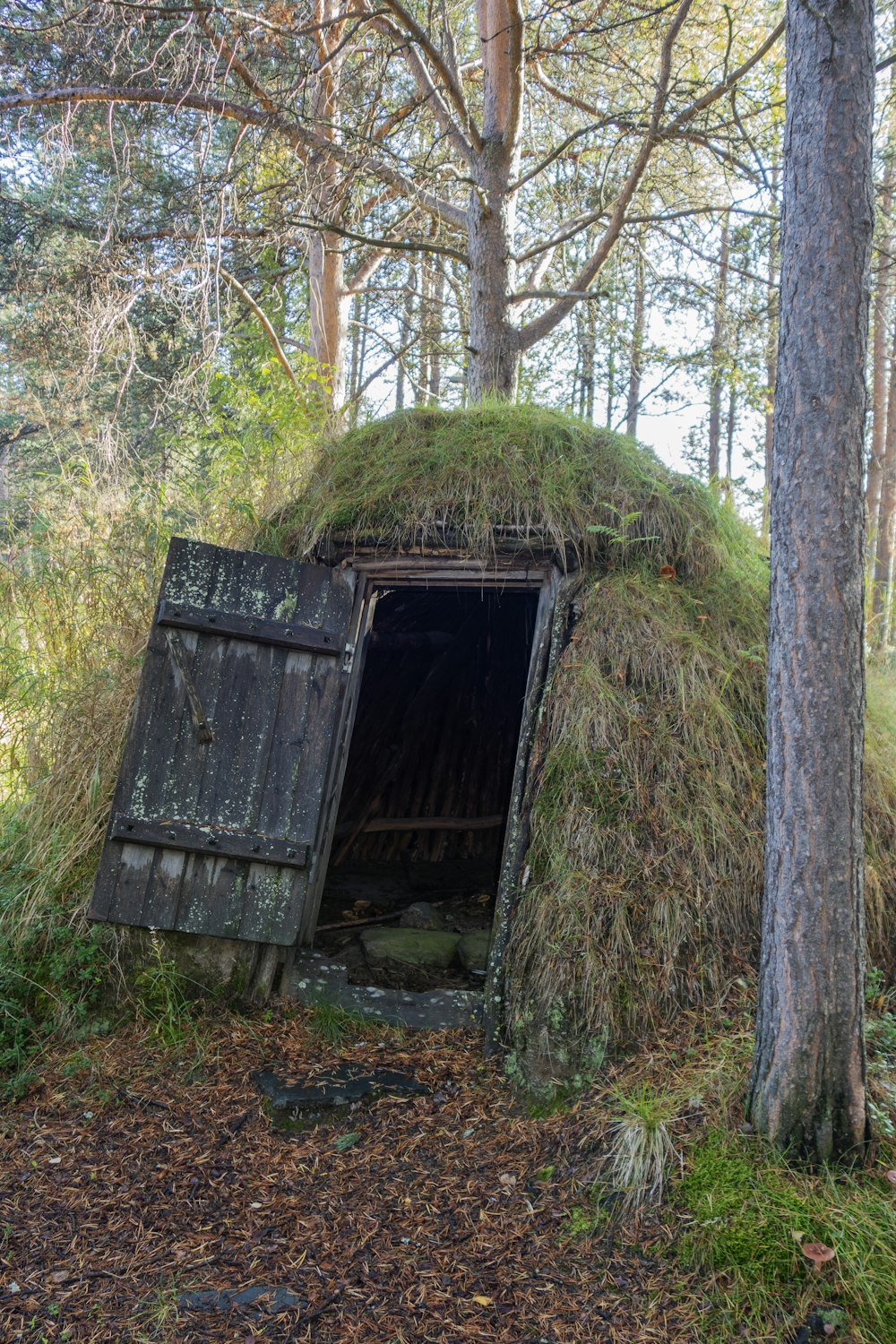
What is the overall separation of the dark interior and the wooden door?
277cm

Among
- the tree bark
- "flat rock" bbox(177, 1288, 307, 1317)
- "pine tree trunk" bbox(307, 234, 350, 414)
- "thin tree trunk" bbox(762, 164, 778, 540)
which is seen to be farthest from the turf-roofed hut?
"pine tree trunk" bbox(307, 234, 350, 414)

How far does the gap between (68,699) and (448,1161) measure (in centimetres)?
341

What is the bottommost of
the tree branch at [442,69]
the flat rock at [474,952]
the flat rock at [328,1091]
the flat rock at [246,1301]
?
the flat rock at [246,1301]

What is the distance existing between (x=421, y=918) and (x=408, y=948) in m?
0.64

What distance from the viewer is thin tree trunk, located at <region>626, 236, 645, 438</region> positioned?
9409mm

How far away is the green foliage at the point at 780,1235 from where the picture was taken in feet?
8.30

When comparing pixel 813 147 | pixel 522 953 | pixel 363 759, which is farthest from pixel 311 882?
pixel 813 147

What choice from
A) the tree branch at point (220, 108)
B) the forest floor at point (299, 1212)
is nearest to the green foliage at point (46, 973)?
the forest floor at point (299, 1212)

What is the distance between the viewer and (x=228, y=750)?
4598 mm

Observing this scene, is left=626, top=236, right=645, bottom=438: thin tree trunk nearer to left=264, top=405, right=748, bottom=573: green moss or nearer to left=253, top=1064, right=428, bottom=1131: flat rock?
left=264, top=405, right=748, bottom=573: green moss

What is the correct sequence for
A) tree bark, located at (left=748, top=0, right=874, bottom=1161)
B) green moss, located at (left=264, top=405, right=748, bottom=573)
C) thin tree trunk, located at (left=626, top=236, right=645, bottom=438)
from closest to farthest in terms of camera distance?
tree bark, located at (left=748, top=0, right=874, bottom=1161) < green moss, located at (left=264, top=405, right=748, bottom=573) < thin tree trunk, located at (left=626, top=236, right=645, bottom=438)

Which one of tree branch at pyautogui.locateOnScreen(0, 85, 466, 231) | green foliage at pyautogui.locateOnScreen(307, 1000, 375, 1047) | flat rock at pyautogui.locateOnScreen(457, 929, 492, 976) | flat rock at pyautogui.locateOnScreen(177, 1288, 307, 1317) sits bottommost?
flat rock at pyautogui.locateOnScreen(177, 1288, 307, 1317)

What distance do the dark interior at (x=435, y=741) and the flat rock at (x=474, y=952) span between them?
160 centimetres

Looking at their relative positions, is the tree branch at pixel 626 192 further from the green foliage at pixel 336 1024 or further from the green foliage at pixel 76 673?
Result: the green foliage at pixel 336 1024
